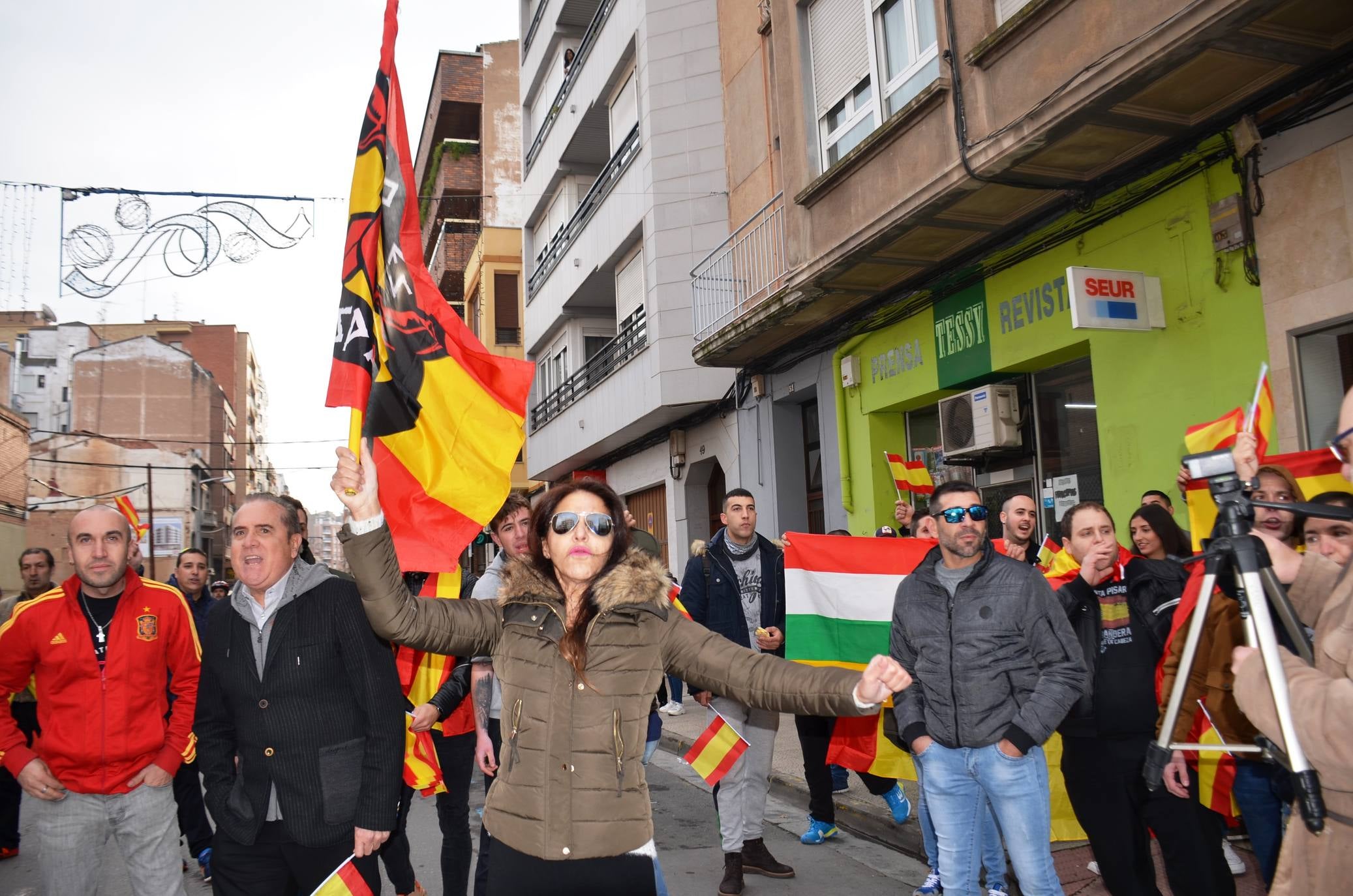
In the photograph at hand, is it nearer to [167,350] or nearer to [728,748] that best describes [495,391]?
[728,748]

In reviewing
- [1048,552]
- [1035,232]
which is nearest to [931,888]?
[1048,552]

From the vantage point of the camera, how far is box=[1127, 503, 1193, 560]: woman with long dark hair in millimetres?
5250

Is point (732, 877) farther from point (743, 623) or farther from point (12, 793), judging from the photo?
point (12, 793)

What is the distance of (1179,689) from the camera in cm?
278

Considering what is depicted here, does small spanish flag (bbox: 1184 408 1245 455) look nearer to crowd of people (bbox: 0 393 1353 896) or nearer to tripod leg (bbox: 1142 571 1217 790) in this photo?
crowd of people (bbox: 0 393 1353 896)

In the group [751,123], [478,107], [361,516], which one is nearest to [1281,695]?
[361,516]

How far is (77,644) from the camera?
4.46 meters

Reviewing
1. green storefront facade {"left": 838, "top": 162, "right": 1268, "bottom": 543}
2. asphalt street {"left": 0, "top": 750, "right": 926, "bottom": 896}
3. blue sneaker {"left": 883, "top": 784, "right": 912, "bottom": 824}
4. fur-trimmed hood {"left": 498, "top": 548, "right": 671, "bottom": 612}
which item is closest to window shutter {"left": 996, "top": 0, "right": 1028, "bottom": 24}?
green storefront facade {"left": 838, "top": 162, "right": 1268, "bottom": 543}

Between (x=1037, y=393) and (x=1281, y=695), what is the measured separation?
8383 mm

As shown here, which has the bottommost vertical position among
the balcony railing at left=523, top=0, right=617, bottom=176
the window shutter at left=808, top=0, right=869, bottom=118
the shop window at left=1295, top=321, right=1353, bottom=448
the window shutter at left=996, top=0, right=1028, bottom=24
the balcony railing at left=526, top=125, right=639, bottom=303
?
the shop window at left=1295, top=321, right=1353, bottom=448

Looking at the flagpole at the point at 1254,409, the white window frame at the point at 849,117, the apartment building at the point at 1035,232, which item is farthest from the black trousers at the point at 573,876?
the white window frame at the point at 849,117

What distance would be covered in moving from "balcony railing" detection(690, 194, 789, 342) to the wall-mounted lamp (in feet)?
9.73

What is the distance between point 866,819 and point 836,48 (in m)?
8.15

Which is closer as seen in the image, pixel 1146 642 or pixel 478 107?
pixel 1146 642
